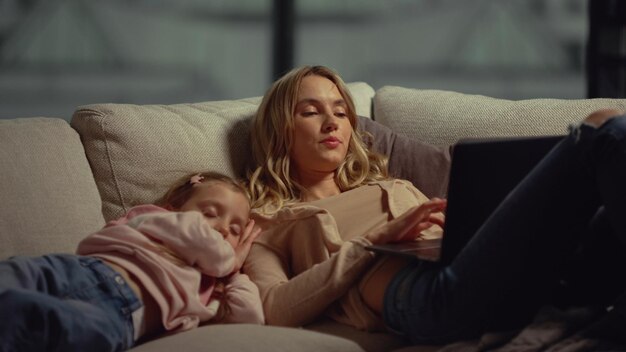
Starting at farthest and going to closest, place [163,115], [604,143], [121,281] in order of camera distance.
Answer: [163,115] → [121,281] → [604,143]

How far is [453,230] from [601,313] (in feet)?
1.03

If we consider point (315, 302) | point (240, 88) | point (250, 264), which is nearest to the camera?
point (315, 302)

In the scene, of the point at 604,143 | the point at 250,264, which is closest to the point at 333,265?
the point at 250,264

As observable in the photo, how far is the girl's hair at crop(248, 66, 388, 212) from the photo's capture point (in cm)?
260

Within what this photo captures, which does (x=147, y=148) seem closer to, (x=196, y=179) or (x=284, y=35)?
(x=196, y=179)

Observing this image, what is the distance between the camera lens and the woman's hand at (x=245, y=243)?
2332 millimetres

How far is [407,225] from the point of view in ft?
7.20

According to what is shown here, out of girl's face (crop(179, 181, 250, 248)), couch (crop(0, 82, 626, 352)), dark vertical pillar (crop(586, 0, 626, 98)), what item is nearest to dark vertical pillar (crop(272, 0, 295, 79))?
dark vertical pillar (crop(586, 0, 626, 98))

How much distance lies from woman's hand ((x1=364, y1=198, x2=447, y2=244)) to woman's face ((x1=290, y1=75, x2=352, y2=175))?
42 cm

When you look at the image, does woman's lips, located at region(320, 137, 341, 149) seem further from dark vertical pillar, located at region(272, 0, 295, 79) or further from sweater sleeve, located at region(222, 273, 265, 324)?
dark vertical pillar, located at region(272, 0, 295, 79)

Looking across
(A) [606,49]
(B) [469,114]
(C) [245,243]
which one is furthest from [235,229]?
(A) [606,49]

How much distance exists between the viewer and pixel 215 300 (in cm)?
221

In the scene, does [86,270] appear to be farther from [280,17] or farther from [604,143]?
[280,17]

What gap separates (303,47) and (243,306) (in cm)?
245
